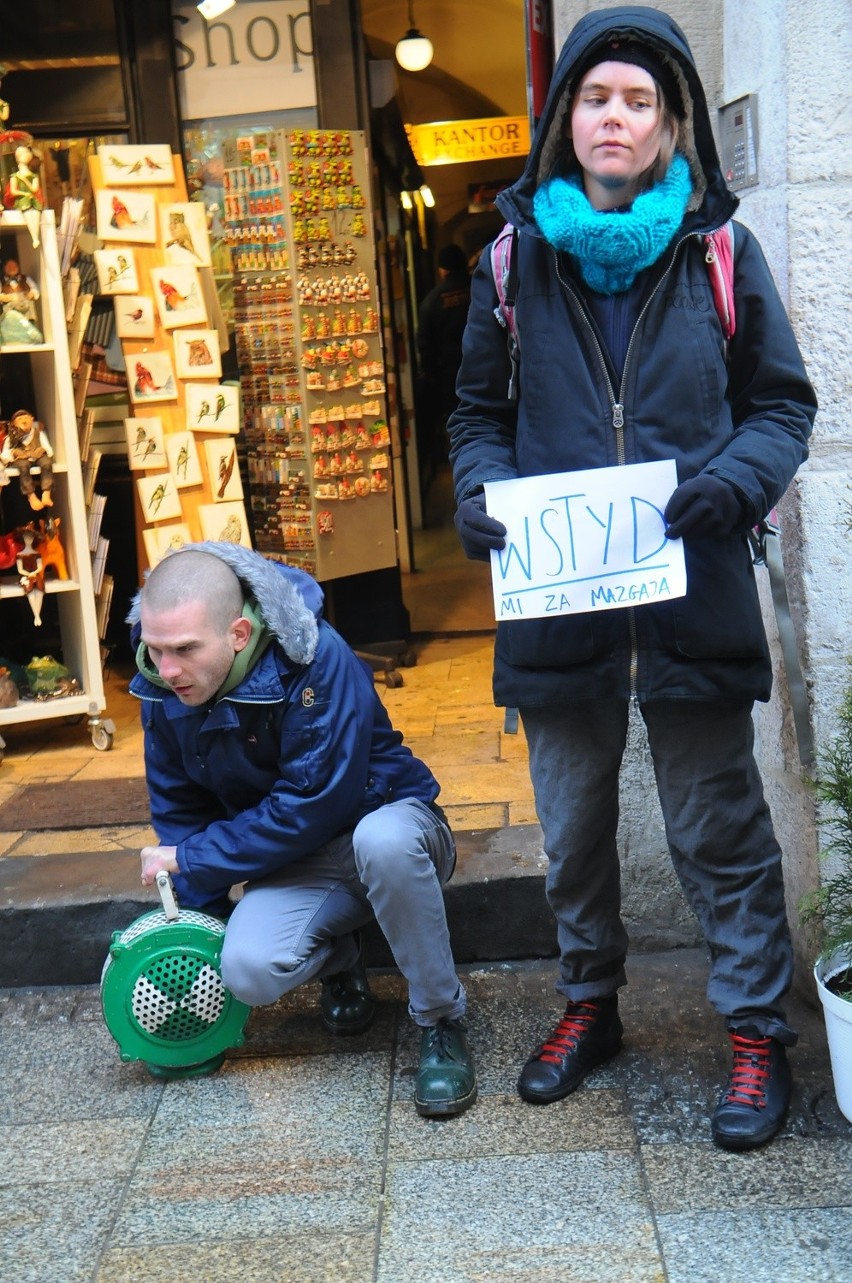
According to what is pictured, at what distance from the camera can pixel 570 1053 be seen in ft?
10.2

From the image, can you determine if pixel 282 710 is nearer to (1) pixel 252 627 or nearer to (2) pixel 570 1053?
(1) pixel 252 627

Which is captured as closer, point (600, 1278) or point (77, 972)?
point (600, 1278)

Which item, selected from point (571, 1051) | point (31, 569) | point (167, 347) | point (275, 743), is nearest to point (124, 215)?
point (167, 347)

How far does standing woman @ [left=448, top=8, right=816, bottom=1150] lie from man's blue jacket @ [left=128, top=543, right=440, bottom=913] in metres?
0.39

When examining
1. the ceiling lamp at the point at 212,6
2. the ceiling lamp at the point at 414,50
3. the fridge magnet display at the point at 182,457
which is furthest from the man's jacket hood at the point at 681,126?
the ceiling lamp at the point at 414,50

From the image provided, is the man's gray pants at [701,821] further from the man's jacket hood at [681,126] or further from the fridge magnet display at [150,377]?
the fridge magnet display at [150,377]

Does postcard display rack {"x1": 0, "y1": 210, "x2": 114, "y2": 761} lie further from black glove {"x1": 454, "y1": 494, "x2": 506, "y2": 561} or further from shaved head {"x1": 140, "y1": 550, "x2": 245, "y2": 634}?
black glove {"x1": 454, "y1": 494, "x2": 506, "y2": 561}

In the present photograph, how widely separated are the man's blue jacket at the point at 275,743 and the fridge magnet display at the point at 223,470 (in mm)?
2467

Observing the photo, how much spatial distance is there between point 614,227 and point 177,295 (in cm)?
322

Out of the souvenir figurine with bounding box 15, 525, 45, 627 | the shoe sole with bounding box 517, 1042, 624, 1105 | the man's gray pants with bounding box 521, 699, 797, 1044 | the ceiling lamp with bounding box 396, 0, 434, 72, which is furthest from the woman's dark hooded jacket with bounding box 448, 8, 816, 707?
the ceiling lamp with bounding box 396, 0, 434, 72

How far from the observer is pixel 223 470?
5.64m

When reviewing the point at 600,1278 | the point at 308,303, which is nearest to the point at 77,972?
the point at 600,1278

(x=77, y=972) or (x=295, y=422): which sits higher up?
(x=295, y=422)

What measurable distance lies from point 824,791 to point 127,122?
4.46m
